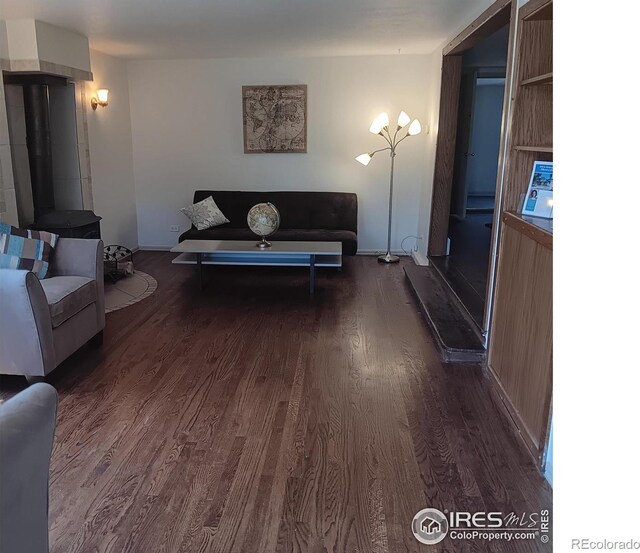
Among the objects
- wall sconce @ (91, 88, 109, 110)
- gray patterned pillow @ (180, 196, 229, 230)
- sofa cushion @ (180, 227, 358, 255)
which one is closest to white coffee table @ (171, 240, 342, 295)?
sofa cushion @ (180, 227, 358, 255)

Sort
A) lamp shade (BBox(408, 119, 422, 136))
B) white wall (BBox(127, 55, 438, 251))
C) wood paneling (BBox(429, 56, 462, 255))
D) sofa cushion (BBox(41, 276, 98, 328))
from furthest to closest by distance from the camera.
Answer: white wall (BBox(127, 55, 438, 251)), lamp shade (BBox(408, 119, 422, 136)), wood paneling (BBox(429, 56, 462, 255)), sofa cushion (BBox(41, 276, 98, 328))

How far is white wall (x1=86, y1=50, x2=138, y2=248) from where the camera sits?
5164 millimetres

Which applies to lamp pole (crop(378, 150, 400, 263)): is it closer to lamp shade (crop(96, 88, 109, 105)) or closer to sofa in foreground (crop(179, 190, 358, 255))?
sofa in foreground (crop(179, 190, 358, 255))

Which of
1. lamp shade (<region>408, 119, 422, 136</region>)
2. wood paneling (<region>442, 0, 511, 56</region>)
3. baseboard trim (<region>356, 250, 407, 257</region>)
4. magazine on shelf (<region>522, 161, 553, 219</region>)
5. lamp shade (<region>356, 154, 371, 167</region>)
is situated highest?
wood paneling (<region>442, 0, 511, 56</region>)

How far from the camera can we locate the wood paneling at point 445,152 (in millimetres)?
4801

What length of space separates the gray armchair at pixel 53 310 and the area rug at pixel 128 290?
866 millimetres

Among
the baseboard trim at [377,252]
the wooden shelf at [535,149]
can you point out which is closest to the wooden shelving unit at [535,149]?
the wooden shelf at [535,149]

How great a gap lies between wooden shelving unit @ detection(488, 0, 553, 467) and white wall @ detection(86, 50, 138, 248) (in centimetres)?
416

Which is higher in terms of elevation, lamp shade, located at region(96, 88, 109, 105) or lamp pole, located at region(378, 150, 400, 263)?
lamp shade, located at region(96, 88, 109, 105)

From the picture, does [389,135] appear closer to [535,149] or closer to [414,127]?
[414,127]

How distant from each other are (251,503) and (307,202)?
420 cm

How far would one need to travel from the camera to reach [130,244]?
606cm
